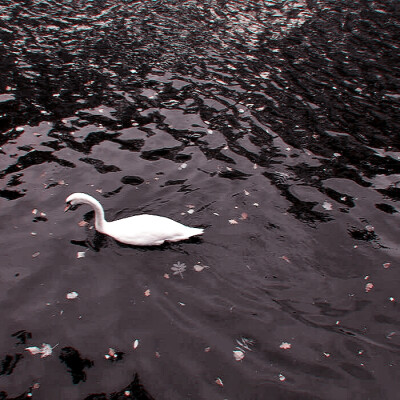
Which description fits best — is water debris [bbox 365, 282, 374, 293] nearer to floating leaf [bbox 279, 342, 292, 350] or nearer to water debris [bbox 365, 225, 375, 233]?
water debris [bbox 365, 225, 375, 233]

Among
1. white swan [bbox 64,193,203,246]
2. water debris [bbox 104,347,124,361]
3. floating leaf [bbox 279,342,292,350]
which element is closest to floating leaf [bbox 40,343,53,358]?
water debris [bbox 104,347,124,361]

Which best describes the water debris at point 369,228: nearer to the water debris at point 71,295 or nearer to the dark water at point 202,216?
the dark water at point 202,216

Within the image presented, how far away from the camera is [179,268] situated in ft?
30.6

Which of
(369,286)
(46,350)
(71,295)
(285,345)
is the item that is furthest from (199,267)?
(369,286)

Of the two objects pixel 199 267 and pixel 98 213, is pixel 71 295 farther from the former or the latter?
pixel 199 267

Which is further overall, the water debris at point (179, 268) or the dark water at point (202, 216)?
the water debris at point (179, 268)

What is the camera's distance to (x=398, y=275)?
9.34 meters

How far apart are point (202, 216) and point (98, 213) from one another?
2.75 m

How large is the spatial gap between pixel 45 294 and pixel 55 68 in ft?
42.5

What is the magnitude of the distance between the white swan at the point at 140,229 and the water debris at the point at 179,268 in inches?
26.3

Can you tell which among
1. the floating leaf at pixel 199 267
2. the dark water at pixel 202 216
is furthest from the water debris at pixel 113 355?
the floating leaf at pixel 199 267

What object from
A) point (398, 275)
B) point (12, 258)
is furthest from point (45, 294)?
point (398, 275)

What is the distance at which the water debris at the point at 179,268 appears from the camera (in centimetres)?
922

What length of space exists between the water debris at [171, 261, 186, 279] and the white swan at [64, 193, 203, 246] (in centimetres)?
67
